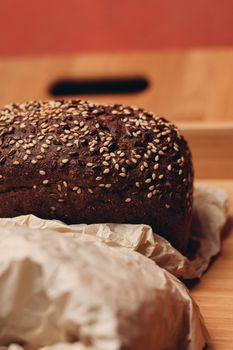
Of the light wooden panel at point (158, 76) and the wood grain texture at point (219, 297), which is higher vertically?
the light wooden panel at point (158, 76)

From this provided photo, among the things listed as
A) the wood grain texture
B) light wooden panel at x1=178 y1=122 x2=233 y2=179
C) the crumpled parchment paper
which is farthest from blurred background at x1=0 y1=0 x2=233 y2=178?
the crumpled parchment paper

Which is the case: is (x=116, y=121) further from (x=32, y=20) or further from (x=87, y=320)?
(x=32, y=20)

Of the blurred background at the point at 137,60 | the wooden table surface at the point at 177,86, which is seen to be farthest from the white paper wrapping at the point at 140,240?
the blurred background at the point at 137,60

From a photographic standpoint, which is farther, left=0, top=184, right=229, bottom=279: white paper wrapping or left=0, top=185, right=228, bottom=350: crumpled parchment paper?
left=0, top=184, right=229, bottom=279: white paper wrapping

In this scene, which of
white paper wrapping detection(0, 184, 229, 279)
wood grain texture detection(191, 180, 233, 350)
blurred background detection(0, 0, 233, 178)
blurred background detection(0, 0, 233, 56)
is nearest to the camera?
wood grain texture detection(191, 180, 233, 350)

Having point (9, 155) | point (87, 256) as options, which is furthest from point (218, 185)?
point (87, 256)

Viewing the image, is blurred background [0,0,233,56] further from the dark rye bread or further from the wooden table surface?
the dark rye bread

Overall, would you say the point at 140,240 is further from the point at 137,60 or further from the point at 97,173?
the point at 137,60

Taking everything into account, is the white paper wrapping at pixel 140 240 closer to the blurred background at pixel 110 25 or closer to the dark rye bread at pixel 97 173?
the dark rye bread at pixel 97 173

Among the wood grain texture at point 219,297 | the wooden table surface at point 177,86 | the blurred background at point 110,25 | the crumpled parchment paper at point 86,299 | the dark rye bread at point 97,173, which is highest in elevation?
the blurred background at point 110,25
